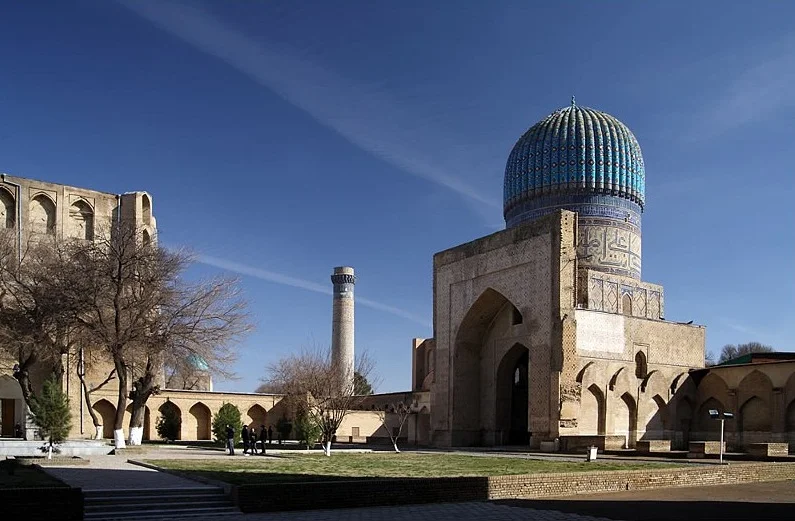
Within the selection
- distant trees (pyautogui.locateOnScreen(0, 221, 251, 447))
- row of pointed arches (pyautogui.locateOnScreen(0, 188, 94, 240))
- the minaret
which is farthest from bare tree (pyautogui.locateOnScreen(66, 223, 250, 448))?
the minaret

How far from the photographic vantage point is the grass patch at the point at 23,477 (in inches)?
450

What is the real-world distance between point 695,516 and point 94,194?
27.7 meters

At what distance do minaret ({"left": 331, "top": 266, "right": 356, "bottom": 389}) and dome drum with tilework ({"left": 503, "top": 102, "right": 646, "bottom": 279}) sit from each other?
2230 cm

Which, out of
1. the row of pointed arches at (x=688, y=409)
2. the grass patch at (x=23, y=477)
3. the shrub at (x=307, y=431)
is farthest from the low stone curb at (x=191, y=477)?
the row of pointed arches at (x=688, y=409)

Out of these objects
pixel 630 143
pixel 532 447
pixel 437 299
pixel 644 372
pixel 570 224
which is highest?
pixel 630 143

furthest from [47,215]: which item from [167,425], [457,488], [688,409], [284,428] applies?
[688,409]

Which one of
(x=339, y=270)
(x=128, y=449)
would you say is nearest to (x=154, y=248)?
(x=128, y=449)

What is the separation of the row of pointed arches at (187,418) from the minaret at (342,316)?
16.5 m

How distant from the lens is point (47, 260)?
83.3ft

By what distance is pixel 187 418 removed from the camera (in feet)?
112

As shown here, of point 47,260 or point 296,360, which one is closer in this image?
point 47,260

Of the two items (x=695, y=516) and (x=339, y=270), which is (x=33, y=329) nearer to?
(x=695, y=516)

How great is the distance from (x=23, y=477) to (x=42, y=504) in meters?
3.76

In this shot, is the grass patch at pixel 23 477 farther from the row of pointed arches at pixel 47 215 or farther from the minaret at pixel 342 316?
the minaret at pixel 342 316
